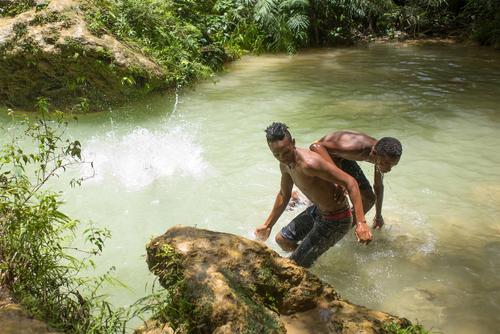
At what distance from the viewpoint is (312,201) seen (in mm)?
3652

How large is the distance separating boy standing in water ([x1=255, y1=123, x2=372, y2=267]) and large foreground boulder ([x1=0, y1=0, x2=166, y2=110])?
15.0 feet

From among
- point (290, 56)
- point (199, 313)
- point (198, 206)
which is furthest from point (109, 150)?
point (290, 56)

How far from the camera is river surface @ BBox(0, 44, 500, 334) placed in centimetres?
396

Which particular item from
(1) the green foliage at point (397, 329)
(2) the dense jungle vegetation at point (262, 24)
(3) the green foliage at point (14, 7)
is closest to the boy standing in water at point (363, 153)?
(1) the green foliage at point (397, 329)

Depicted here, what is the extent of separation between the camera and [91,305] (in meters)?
2.69

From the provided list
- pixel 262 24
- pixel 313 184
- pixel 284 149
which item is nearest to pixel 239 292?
pixel 284 149

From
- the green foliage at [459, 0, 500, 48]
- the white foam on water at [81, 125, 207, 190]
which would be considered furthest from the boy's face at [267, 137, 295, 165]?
the green foliage at [459, 0, 500, 48]

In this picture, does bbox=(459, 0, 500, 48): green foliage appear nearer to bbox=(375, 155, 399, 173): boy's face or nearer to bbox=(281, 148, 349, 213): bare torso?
bbox=(375, 155, 399, 173): boy's face

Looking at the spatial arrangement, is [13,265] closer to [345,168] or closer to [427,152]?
[345,168]

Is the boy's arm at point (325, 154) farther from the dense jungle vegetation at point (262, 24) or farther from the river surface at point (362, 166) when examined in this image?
the dense jungle vegetation at point (262, 24)

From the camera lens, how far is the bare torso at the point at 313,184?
334cm

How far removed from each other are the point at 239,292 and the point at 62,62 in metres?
6.39

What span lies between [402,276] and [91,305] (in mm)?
2740

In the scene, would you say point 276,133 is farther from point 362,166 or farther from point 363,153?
point 362,166
